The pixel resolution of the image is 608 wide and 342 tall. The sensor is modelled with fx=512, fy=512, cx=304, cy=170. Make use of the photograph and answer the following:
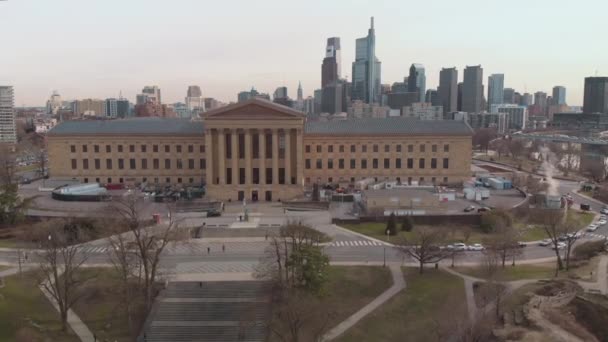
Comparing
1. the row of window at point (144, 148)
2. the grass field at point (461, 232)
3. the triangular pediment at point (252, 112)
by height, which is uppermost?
the triangular pediment at point (252, 112)

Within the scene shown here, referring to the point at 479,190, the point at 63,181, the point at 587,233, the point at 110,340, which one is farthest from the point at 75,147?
the point at 587,233

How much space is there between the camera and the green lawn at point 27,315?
39.5 m

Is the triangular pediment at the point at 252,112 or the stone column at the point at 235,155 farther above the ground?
the triangular pediment at the point at 252,112

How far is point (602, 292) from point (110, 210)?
52.5 metres

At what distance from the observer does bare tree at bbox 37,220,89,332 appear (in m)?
40.9

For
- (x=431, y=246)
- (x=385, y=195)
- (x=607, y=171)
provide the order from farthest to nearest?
(x=607, y=171)
(x=385, y=195)
(x=431, y=246)

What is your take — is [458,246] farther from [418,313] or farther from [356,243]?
[418,313]

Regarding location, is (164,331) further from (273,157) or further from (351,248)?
(273,157)

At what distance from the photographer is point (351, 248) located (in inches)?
2315

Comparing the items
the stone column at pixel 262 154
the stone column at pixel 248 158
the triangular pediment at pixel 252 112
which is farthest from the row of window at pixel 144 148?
the stone column at pixel 262 154

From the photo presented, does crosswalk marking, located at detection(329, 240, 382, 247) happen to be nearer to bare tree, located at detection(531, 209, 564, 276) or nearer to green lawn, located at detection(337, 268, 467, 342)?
green lawn, located at detection(337, 268, 467, 342)

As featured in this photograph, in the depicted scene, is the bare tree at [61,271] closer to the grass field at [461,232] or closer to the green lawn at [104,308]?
the green lawn at [104,308]

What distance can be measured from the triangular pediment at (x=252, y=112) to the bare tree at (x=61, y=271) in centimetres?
3328

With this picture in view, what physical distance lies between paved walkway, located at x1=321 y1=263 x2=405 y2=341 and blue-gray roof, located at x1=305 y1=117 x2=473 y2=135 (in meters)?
47.9
